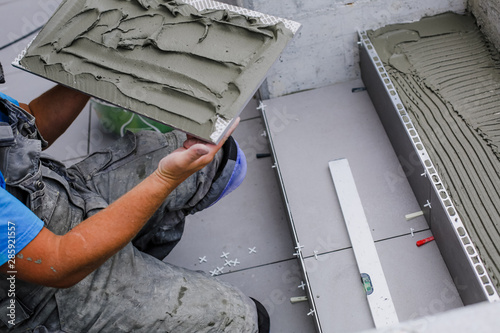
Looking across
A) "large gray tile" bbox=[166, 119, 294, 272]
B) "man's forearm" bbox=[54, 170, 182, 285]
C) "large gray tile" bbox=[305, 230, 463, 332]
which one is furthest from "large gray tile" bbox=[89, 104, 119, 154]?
"man's forearm" bbox=[54, 170, 182, 285]

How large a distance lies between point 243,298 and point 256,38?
0.87 meters

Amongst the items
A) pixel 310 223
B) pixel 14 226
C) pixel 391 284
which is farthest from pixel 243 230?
pixel 14 226

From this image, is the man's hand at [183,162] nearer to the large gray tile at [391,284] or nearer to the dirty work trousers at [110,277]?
the dirty work trousers at [110,277]

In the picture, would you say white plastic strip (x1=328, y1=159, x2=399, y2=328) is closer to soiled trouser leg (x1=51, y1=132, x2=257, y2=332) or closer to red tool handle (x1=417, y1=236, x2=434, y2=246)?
red tool handle (x1=417, y1=236, x2=434, y2=246)

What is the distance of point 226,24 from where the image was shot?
1.74 m

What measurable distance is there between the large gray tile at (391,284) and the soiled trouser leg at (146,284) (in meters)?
0.35

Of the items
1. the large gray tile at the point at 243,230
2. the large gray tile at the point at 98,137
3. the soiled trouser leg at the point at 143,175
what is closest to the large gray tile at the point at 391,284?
the large gray tile at the point at 243,230

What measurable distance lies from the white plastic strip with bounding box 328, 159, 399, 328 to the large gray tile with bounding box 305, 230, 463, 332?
0.03 metres

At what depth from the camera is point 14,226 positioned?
4.20 ft

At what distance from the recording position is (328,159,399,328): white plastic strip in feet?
6.32

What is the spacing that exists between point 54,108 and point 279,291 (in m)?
1.13

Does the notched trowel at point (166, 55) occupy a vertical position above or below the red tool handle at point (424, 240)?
above

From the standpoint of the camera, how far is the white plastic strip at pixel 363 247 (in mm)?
1926

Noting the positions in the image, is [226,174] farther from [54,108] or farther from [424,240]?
[424,240]
